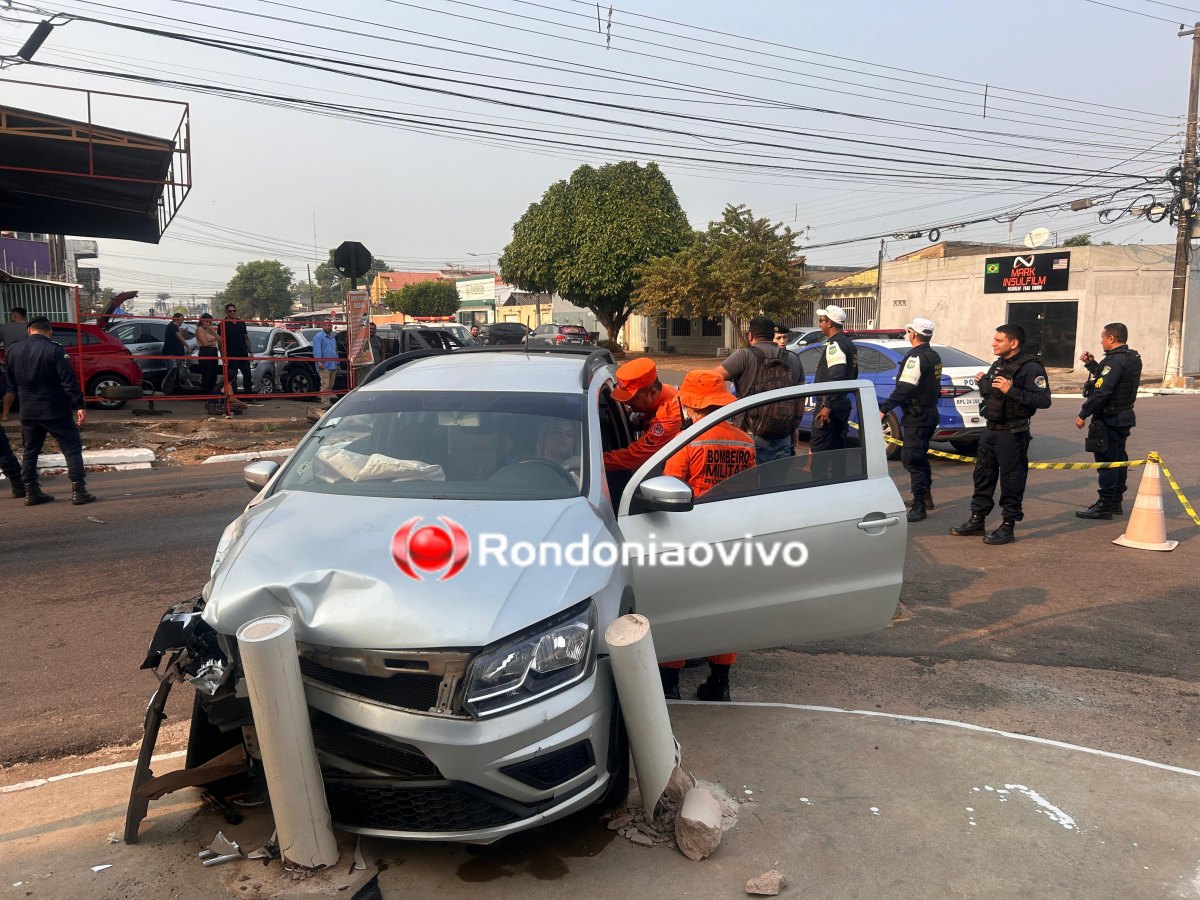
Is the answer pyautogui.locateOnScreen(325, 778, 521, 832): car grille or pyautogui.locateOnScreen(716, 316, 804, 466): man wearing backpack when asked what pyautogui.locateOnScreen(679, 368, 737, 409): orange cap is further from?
pyautogui.locateOnScreen(325, 778, 521, 832): car grille

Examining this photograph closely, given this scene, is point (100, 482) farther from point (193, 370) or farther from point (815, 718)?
point (815, 718)

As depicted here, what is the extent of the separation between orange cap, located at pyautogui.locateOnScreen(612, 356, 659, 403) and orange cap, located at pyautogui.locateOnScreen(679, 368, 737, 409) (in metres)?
0.28

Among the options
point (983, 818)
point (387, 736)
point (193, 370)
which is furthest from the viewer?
point (193, 370)

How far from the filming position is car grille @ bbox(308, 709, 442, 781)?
259cm

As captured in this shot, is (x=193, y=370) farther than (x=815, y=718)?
Yes

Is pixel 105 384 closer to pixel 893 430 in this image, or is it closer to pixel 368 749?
pixel 893 430

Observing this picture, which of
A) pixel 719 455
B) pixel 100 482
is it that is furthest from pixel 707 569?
pixel 100 482

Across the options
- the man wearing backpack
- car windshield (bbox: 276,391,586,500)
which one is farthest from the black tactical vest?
car windshield (bbox: 276,391,586,500)

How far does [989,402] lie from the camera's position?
7219 mm

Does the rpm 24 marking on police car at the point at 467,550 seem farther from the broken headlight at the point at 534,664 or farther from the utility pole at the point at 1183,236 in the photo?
the utility pole at the point at 1183,236

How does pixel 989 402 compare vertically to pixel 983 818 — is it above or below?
above

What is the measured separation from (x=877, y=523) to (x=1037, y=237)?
31338mm

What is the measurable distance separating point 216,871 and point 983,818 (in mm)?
2731

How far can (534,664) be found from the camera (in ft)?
8.82
